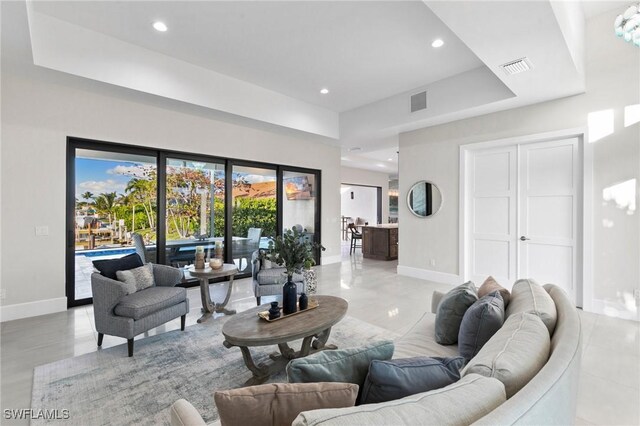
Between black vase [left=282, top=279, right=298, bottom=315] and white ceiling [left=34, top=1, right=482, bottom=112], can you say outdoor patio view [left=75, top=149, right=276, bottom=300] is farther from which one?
black vase [left=282, top=279, right=298, bottom=315]

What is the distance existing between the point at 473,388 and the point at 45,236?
16.7 feet

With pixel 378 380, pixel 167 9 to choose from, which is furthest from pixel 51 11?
pixel 378 380

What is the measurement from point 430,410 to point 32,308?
5026 mm

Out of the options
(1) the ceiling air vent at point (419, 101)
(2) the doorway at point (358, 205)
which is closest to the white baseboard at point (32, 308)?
(1) the ceiling air vent at point (419, 101)

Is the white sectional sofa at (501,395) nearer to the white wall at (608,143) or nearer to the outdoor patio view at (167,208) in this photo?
the white wall at (608,143)

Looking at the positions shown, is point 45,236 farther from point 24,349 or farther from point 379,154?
point 379,154

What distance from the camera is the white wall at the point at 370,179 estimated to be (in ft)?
36.0

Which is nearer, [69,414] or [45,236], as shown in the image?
[69,414]

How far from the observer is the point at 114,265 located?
309 centimetres

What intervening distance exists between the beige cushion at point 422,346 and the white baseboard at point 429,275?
340 cm

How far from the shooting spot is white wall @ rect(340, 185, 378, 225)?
14000 millimetres

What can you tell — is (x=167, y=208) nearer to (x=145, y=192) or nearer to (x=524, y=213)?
(x=145, y=192)

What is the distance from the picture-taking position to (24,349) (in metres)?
2.87

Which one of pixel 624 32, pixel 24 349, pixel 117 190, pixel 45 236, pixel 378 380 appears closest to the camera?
pixel 378 380
